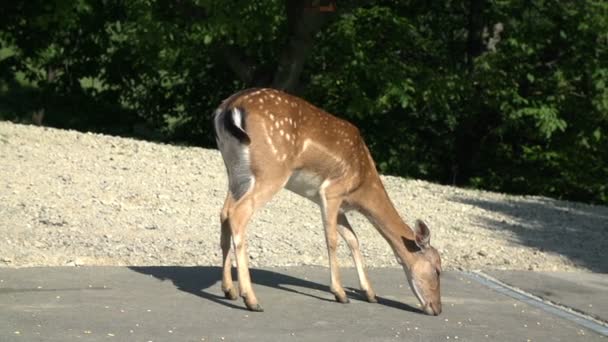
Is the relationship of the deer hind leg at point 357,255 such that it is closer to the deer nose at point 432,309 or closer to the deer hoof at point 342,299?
the deer hoof at point 342,299

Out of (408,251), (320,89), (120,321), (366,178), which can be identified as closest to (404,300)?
(408,251)

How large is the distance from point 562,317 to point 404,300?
1252 millimetres

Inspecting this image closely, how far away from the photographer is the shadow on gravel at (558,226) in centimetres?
1373

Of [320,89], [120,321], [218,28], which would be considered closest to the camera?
[120,321]

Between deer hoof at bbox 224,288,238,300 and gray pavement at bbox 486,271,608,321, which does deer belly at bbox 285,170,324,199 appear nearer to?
deer hoof at bbox 224,288,238,300

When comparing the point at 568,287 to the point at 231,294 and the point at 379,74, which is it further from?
the point at 379,74

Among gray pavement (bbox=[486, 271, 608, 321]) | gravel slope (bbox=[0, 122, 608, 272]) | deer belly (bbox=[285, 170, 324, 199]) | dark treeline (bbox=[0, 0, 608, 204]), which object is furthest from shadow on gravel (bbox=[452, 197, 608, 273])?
dark treeline (bbox=[0, 0, 608, 204])

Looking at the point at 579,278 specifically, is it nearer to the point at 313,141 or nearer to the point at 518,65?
the point at 313,141

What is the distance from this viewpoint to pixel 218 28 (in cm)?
1983

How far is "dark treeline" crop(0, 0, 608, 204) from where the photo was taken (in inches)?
866

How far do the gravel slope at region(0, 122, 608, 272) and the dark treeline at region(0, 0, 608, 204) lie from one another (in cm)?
484

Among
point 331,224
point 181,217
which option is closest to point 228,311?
point 331,224

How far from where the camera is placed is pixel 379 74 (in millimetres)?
22109

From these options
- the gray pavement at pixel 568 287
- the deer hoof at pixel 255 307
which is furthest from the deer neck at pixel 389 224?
the deer hoof at pixel 255 307
